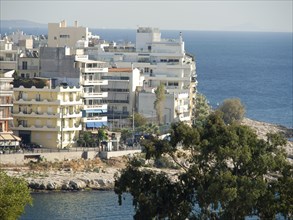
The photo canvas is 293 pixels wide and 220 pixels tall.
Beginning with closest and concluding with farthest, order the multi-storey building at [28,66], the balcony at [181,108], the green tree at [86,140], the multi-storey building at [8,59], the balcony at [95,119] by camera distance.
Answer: the green tree at [86,140], the balcony at [95,119], the multi-storey building at [28,66], the multi-storey building at [8,59], the balcony at [181,108]

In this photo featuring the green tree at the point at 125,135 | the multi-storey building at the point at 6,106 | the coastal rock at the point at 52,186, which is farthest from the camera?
the green tree at the point at 125,135

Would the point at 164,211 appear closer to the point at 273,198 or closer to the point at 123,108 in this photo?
the point at 273,198

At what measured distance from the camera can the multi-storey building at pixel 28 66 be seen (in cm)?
8262

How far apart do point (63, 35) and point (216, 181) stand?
171ft

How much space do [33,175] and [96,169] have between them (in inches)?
173

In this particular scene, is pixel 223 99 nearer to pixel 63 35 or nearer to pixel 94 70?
pixel 63 35

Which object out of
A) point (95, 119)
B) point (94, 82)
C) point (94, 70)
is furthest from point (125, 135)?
point (94, 70)

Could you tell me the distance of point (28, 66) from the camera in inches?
3270

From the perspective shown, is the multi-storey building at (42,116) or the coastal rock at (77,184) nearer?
the coastal rock at (77,184)

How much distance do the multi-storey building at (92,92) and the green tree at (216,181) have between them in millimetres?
32489

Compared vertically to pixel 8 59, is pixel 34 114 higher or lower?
lower

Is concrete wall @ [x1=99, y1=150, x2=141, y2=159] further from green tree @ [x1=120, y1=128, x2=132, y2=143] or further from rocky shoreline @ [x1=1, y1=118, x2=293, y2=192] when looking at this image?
green tree @ [x1=120, y1=128, x2=132, y2=143]

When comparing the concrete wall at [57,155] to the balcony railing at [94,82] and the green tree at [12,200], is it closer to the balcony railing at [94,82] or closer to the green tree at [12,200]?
the balcony railing at [94,82]

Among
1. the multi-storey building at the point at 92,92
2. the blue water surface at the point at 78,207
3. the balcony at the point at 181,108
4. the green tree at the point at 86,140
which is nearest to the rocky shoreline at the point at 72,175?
the blue water surface at the point at 78,207
